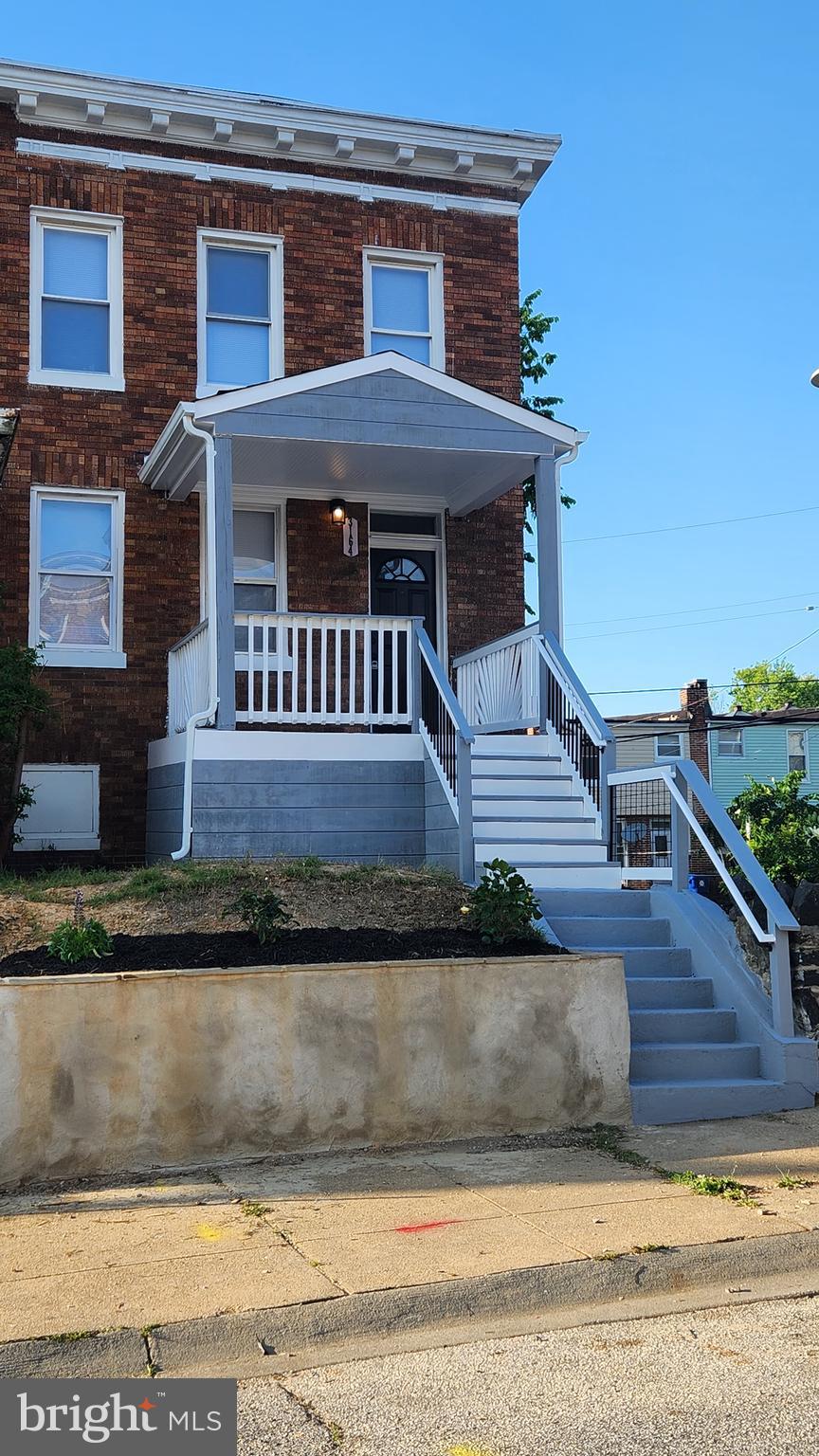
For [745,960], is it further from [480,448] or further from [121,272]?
[121,272]

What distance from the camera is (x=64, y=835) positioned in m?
13.7

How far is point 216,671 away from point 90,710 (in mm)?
2691

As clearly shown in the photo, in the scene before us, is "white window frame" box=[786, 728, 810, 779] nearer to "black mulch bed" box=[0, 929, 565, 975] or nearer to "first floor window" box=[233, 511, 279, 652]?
"first floor window" box=[233, 511, 279, 652]

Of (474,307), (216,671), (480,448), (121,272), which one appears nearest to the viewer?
(216,671)

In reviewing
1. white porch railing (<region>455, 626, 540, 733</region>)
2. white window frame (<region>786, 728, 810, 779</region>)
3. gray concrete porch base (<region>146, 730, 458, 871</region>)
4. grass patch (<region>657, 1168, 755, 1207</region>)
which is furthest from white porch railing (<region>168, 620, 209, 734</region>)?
white window frame (<region>786, 728, 810, 779</region>)

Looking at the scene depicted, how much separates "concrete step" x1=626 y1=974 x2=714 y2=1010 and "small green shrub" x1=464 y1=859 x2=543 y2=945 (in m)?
0.73

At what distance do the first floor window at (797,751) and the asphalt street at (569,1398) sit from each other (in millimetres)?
35737

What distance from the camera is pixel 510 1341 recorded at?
15.8 ft

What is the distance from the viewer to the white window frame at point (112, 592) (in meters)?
14.0

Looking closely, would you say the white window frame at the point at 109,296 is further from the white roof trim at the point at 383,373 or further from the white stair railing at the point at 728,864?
the white stair railing at the point at 728,864

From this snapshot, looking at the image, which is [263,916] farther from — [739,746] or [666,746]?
[739,746]

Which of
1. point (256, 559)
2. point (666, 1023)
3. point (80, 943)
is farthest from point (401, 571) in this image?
point (80, 943)

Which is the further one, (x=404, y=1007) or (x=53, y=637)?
(x=53, y=637)

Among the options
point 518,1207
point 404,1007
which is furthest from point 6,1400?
point 404,1007
